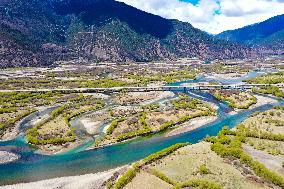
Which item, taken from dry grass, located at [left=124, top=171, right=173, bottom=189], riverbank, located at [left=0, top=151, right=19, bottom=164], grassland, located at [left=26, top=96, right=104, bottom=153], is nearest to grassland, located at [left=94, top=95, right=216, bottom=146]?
grassland, located at [left=26, top=96, right=104, bottom=153]

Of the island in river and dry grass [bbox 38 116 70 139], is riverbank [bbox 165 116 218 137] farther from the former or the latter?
dry grass [bbox 38 116 70 139]

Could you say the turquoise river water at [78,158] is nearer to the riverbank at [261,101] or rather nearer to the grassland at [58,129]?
the grassland at [58,129]

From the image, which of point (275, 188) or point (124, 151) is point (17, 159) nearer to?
point (124, 151)

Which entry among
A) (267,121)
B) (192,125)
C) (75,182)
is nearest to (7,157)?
(75,182)

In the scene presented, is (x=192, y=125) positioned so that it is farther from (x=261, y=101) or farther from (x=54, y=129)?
(x=261, y=101)

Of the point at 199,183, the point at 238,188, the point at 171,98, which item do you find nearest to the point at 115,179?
the point at 199,183

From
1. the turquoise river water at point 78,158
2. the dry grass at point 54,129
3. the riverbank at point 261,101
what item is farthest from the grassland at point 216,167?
the riverbank at point 261,101
